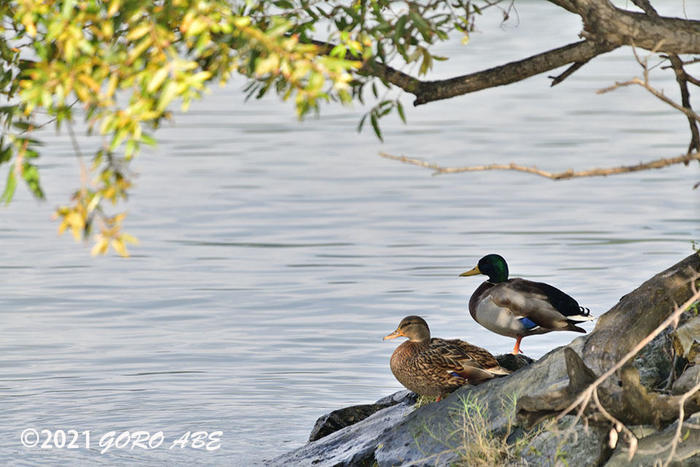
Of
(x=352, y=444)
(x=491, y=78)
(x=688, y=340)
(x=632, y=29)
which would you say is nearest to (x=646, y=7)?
(x=491, y=78)

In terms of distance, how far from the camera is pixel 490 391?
28.3ft

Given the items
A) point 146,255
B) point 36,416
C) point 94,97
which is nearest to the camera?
point 94,97

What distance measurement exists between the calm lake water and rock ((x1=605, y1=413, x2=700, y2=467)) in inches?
103

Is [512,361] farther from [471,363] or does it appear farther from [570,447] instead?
[570,447]

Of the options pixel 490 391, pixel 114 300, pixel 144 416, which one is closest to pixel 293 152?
pixel 114 300

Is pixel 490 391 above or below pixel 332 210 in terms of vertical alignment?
above

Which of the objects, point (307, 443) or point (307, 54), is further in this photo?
point (307, 443)

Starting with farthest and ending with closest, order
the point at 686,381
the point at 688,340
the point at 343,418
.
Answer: the point at 343,418 < the point at 688,340 < the point at 686,381

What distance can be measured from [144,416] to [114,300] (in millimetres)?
4446

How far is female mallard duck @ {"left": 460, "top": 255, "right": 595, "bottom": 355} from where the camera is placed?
9.79 m

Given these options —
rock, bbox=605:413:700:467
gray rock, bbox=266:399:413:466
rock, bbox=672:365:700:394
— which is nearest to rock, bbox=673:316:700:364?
rock, bbox=672:365:700:394

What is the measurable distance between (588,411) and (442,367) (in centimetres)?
190

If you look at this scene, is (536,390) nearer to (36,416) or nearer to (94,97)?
(94,97)

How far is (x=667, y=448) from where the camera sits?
7.06 metres
